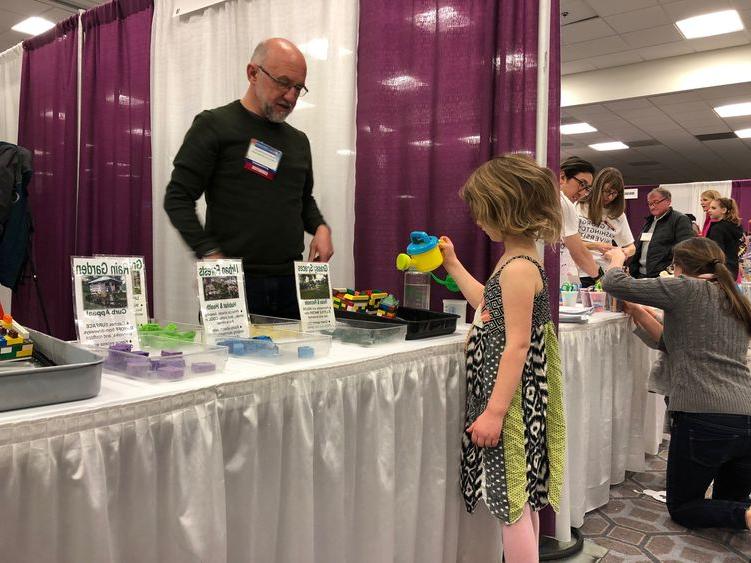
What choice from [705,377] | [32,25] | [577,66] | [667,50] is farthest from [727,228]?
[32,25]

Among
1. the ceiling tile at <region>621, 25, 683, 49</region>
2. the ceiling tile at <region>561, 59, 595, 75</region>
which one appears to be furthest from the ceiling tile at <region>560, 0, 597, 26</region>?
the ceiling tile at <region>561, 59, 595, 75</region>

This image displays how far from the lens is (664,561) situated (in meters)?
1.92

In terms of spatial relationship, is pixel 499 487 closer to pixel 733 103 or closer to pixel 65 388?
pixel 65 388

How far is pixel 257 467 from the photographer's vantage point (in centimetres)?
101

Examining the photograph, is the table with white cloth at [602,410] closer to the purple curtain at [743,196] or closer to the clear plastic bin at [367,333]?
the clear plastic bin at [367,333]

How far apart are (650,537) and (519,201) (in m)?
1.47

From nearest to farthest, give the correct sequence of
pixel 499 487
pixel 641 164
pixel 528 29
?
pixel 499 487, pixel 528 29, pixel 641 164

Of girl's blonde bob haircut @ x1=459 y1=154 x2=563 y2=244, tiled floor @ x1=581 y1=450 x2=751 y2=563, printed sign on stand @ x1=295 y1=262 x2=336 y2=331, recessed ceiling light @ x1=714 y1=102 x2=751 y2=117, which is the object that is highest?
recessed ceiling light @ x1=714 y1=102 x2=751 y2=117

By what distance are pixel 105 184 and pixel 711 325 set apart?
306 cm

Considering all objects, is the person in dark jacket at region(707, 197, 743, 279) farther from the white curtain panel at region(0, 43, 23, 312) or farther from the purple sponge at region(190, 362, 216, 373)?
the white curtain panel at region(0, 43, 23, 312)

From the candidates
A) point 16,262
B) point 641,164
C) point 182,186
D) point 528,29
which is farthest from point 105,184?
point 641,164

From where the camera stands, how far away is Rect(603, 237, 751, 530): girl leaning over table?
1.97 metres

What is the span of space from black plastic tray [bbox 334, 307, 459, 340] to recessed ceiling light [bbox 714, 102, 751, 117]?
21.2 ft

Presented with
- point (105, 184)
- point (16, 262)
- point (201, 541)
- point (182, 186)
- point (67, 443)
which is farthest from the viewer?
point (105, 184)
